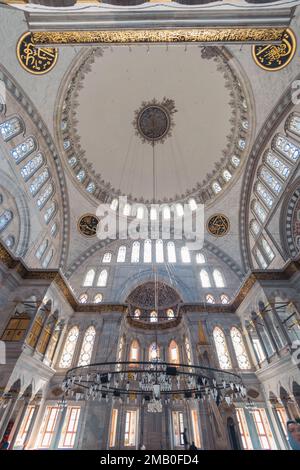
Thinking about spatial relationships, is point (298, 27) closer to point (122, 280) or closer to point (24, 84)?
point (24, 84)

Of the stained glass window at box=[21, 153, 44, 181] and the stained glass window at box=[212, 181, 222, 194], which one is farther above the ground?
the stained glass window at box=[212, 181, 222, 194]

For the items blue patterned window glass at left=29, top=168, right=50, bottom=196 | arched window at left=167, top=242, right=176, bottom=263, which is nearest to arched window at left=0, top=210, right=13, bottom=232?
blue patterned window glass at left=29, top=168, right=50, bottom=196

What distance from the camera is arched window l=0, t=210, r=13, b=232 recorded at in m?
10.4

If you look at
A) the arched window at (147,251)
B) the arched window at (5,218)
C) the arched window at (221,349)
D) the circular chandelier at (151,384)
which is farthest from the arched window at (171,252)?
the arched window at (5,218)

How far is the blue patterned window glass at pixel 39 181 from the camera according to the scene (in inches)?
480

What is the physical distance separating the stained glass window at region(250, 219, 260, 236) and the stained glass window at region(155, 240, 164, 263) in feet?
21.9

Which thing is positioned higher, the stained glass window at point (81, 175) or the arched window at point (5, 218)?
the stained glass window at point (81, 175)

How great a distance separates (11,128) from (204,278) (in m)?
14.6

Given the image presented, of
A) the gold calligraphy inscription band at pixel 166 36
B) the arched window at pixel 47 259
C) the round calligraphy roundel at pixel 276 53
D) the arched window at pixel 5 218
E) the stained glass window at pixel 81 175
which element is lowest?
the gold calligraphy inscription band at pixel 166 36

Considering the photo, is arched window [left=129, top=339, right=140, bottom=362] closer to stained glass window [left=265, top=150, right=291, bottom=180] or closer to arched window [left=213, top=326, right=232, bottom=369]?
arched window [left=213, top=326, right=232, bottom=369]

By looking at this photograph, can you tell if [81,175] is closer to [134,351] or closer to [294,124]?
[134,351]

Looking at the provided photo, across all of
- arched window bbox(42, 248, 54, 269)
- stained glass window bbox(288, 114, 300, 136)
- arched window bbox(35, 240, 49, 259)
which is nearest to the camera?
stained glass window bbox(288, 114, 300, 136)

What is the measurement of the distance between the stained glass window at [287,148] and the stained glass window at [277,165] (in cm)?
43

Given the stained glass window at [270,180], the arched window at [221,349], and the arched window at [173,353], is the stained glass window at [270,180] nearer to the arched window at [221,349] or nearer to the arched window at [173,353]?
the arched window at [221,349]
